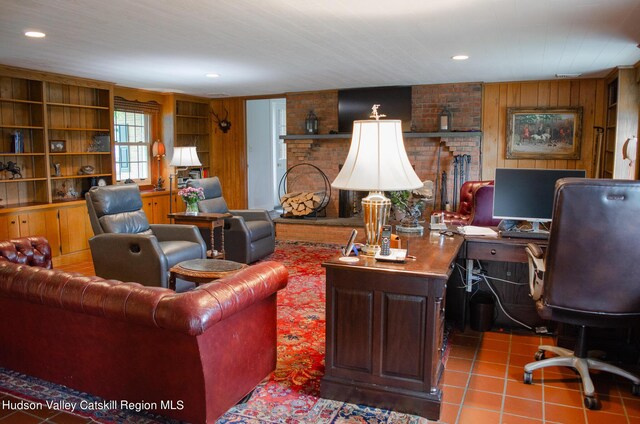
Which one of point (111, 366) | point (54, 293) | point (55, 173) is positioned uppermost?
point (55, 173)

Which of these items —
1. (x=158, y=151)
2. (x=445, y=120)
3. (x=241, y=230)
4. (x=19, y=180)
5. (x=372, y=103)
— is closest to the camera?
(x=241, y=230)

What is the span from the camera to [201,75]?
6.01 meters

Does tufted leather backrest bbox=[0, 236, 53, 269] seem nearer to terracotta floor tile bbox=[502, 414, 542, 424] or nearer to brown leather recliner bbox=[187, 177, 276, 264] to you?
brown leather recliner bbox=[187, 177, 276, 264]

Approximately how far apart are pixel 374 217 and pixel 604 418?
1.53 m

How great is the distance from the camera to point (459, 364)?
316 centimetres

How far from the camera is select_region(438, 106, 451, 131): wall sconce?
6812 millimetres

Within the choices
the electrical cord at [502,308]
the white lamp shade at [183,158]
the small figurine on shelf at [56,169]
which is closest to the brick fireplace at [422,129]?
the white lamp shade at [183,158]

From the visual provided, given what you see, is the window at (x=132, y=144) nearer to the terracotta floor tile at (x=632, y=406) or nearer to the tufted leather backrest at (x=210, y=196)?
the tufted leather backrest at (x=210, y=196)

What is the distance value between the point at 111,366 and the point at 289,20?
2.44 meters

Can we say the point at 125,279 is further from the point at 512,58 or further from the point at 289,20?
the point at 512,58

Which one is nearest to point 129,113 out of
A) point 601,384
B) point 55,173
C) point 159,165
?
point 159,165

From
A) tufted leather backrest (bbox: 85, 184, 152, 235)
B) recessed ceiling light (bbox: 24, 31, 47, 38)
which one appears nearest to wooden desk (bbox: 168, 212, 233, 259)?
tufted leather backrest (bbox: 85, 184, 152, 235)

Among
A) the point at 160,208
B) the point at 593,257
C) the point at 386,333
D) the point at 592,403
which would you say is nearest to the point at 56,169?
the point at 160,208

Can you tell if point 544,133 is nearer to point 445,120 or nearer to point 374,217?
point 445,120
